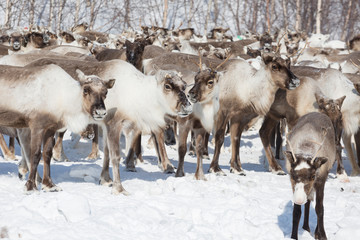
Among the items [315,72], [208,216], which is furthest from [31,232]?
[315,72]

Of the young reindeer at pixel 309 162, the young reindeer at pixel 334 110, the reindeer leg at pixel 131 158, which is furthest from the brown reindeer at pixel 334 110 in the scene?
the reindeer leg at pixel 131 158

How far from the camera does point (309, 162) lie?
5.18 metres

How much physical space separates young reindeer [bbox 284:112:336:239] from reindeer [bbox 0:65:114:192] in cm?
219

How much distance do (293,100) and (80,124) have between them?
3.71m

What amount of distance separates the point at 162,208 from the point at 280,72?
3.52 metres

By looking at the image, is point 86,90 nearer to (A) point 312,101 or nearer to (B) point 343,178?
(A) point 312,101

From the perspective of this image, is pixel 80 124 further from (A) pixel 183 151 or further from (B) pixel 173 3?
(B) pixel 173 3

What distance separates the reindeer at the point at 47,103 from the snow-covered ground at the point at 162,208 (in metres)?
0.56

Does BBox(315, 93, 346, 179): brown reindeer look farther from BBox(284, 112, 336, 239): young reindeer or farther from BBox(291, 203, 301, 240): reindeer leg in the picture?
BBox(291, 203, 301, 240): reindeer leg

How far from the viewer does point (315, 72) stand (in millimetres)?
9547

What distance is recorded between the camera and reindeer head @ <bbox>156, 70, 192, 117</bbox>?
23.5 ft

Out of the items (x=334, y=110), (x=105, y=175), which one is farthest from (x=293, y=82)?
(x=105, y=175)

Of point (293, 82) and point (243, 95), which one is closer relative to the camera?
point (293, 82)

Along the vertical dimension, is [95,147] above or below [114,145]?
below
